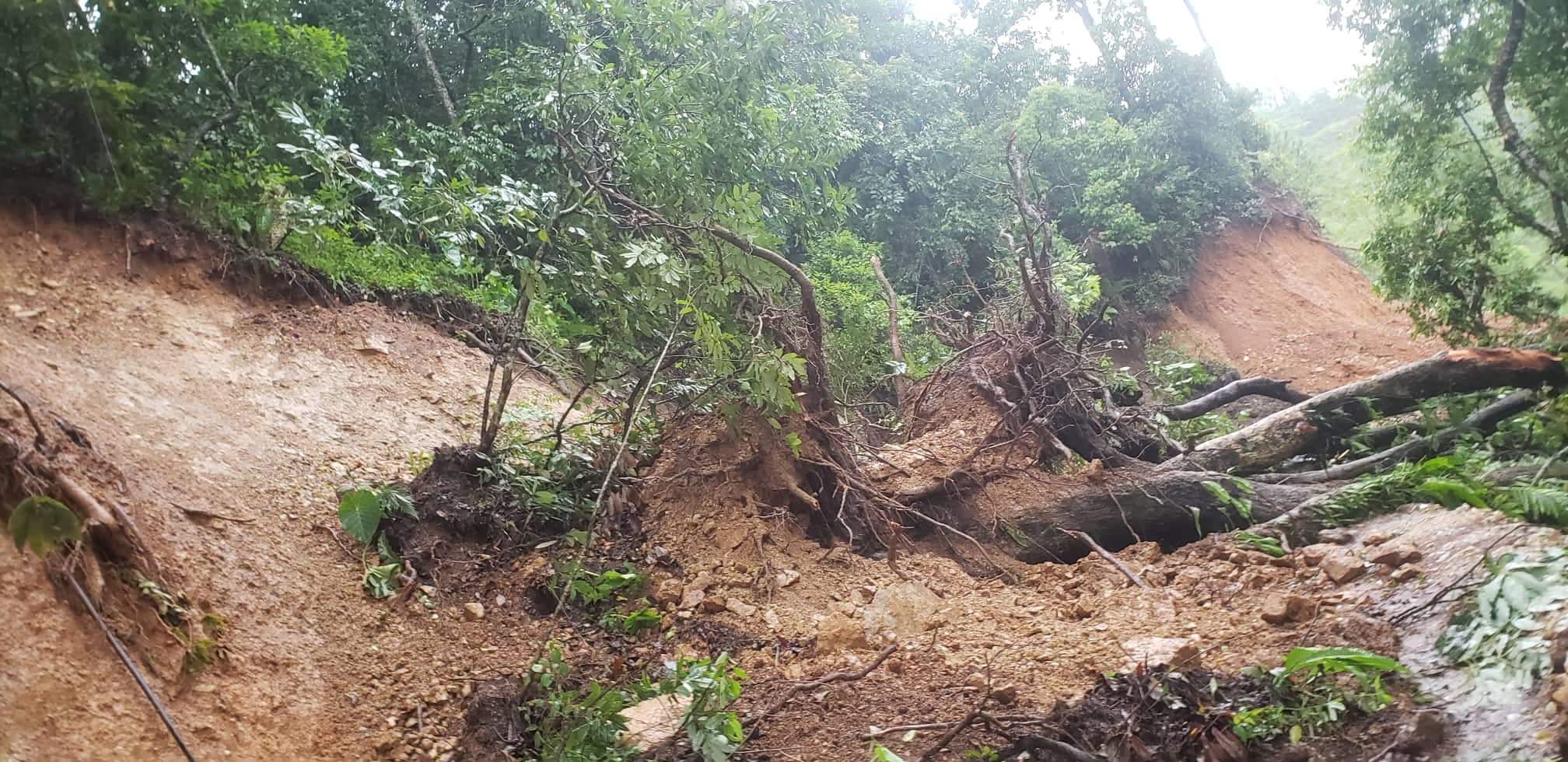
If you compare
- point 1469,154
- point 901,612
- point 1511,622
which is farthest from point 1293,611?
point 1469,154

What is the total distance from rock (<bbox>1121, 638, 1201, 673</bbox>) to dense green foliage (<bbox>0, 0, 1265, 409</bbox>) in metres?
1.87

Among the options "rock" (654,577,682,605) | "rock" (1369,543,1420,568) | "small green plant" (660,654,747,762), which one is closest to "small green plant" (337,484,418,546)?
"rock" (654,577,682,605)

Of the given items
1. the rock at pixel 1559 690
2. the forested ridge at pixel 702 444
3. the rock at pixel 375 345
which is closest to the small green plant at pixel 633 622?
the forested ridge at pixel 702 444

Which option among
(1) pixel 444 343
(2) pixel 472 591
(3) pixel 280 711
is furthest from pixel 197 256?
(3) pixel 280 711

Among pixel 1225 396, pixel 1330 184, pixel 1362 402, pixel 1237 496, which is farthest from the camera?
pixel 1330 184

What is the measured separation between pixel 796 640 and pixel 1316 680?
200 cm

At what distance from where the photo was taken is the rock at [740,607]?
3.89 metres

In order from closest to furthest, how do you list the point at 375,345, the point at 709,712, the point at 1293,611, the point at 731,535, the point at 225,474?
the point at 709,712 < the point at 1293,611 < the point at 225,474 < the point at 731,535 < the point at 375,345

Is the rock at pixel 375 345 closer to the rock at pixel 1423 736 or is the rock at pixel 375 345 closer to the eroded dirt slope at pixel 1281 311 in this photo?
the rock at pixel 1423 736

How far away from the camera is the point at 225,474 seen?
164 inches

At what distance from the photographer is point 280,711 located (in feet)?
10.0

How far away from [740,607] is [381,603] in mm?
1639

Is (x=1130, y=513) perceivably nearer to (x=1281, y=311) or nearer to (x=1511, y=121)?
(x=1511, y=121)

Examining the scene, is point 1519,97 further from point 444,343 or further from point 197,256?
point 197,256
